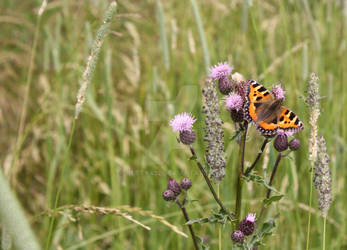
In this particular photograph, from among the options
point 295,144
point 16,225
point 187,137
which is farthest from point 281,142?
point 16,225

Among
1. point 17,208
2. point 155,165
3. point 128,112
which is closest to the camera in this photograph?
point 17,208

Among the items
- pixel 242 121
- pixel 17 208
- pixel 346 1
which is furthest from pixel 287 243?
pixel 346 1

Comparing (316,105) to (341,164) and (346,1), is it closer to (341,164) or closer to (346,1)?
(341,164)

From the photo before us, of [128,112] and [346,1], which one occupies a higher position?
[346,1]

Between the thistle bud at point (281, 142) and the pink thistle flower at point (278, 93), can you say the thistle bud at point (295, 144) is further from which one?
the pink thistle flower at point (278, 93)

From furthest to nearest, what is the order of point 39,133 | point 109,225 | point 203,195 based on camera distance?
point 39,133 → point 203,195 → point 109,225

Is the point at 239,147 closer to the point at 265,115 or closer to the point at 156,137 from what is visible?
the point at 265,115
